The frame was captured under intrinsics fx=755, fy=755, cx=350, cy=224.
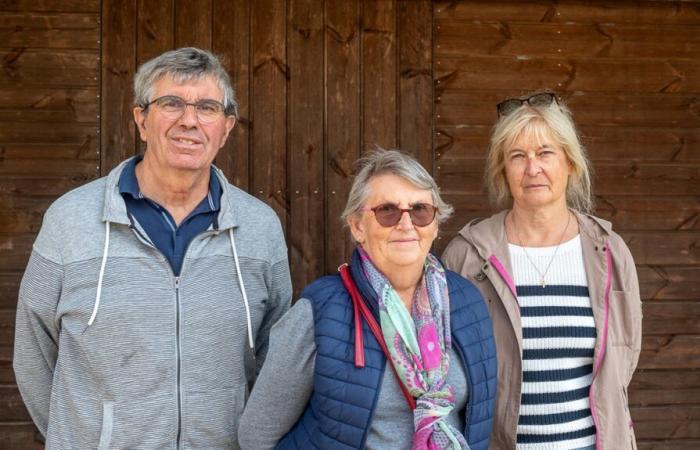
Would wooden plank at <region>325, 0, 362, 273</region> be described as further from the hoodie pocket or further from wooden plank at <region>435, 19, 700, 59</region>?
the hoodie pocket

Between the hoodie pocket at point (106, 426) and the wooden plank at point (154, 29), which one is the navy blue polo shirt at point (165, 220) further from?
the wooden plank at point (154, 29)

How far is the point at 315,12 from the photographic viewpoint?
10.3 feet

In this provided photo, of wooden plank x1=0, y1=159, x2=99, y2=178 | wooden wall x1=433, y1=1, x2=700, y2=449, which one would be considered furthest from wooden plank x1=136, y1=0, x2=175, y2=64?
wooden wall x1=433, y1=1, x2=700, y2=449

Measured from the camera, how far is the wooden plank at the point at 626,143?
10.6 ft

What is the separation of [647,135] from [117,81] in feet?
7.47

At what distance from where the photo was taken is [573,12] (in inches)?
129

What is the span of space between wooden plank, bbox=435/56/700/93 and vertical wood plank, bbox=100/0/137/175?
127 centimetres

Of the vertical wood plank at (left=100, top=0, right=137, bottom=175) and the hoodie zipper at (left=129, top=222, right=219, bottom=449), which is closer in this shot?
the hoodie zipper at (left=129, top=222, right=219, bottom=449)

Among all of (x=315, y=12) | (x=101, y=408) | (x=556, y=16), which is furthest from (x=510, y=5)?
(x=101, y=408)

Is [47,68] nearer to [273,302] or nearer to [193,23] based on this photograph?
[193,23]

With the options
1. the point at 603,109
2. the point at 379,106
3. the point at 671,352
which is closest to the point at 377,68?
the point at 379,106

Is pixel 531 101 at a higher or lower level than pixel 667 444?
higher

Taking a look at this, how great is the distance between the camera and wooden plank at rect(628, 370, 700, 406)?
334 centimetres

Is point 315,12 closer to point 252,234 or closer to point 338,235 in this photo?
point 338,235
